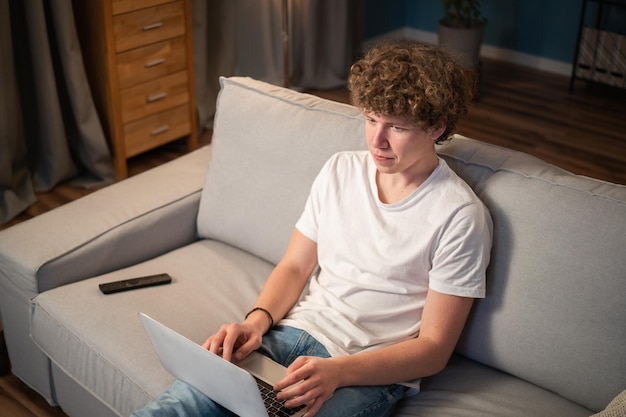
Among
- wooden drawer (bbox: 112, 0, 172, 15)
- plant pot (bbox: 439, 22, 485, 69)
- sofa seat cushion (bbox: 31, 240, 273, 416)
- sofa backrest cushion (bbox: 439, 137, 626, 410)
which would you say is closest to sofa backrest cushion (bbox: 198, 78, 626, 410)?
sofa backrest cushion (bbox: 439, 137, 626, 410)

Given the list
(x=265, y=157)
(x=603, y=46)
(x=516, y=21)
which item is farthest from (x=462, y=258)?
(x=516, y=21)

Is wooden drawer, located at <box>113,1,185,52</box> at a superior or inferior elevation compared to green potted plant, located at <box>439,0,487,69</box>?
superior

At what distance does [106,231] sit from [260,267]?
405mm

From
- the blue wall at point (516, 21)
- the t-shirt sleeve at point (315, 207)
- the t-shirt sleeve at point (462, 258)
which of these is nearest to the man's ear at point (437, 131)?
the t-shirt sleeve at point (462, 258)

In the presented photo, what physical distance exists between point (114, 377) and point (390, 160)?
2.53 ft

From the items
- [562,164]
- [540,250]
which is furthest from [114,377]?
[562,164]

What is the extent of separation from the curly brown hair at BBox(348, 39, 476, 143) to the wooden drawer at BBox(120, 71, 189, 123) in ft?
6.26

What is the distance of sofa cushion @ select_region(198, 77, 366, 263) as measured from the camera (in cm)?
195

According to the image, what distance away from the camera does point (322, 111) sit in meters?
2.00

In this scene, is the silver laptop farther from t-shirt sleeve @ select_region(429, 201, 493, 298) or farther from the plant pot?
the plant pot

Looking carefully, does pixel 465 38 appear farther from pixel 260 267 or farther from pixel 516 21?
pixel 260 267

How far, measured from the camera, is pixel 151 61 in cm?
333

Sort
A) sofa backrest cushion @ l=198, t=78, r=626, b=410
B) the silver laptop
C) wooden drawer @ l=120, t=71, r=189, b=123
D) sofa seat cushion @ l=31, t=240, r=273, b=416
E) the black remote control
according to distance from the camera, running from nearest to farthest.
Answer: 1. the silver laptop
2. sofa backrest cushion @ l=198, t=78, r=626, b=410
3. sofa seat cushion @ l=31, t=240, r=273, b=416
4. the black remote control
5. wooden drawer @ l=120, t=71, r=189, b=123

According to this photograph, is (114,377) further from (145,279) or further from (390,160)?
(390,160)
